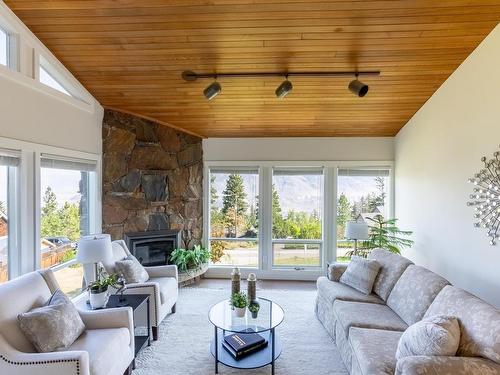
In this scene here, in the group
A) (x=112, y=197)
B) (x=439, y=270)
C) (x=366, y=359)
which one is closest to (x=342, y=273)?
(x=439, y=270)

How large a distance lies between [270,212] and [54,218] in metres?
3.21

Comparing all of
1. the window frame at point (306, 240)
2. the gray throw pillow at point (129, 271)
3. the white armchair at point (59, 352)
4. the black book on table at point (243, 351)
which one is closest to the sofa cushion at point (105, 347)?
the white armchair at point (59, 352)

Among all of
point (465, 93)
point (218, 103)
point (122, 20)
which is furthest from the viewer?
point (218, 103)

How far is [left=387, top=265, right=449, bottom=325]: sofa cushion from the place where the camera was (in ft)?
8.89

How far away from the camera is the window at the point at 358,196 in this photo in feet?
17.6

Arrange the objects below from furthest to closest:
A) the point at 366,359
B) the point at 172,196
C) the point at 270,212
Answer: the point at 270,212 < the point at 172,196 < the point at 366,359

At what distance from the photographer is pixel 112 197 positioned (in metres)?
4.41

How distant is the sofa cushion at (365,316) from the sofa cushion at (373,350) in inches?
4.1

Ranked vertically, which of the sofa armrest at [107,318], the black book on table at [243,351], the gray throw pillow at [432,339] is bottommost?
the black book on table at [243,351]

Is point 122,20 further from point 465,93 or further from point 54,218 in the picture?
point 465,93

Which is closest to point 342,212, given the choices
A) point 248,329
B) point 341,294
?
point 341,294

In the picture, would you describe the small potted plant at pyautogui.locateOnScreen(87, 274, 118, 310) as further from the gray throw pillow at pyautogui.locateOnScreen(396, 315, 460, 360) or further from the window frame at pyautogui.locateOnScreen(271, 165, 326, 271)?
the window frame at pyautogui.locateOnScreen(271, 165, 326, 271)

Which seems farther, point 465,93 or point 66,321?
point 465,93

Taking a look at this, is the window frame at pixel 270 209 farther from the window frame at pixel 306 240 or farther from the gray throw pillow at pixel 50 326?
the gray throw pillow at pixel 50 326
